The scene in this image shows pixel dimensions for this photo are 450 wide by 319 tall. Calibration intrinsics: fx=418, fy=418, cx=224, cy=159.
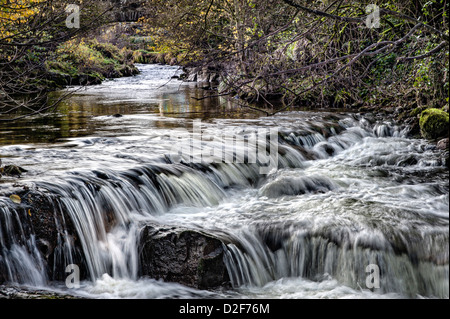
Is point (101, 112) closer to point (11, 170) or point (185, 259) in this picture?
point (11, 170)

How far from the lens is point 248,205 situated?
6535 millimetres

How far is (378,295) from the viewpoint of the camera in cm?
457

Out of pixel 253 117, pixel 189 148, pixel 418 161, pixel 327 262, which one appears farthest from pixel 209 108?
pixel 327 262

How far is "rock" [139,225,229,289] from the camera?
4.77 m

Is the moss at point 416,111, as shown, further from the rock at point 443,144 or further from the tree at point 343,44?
the rock at point 443,144

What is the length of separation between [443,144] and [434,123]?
862 millimetres

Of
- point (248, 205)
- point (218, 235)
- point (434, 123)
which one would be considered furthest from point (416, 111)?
point (218, 235)

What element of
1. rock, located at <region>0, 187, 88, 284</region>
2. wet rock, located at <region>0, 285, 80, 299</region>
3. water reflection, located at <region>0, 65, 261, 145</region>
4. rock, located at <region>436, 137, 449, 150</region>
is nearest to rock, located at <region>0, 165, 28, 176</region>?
rock, located at <region>0, 187, 88, 284</region>

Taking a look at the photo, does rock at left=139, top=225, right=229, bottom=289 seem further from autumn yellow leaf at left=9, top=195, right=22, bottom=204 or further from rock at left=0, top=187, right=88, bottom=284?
autumn yellow leaf at left=9, top=195, right=22, bottom=204

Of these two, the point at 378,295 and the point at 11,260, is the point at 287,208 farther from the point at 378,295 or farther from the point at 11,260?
the point at 11,260

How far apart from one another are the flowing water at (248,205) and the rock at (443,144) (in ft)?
0.73

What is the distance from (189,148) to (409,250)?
4.61m

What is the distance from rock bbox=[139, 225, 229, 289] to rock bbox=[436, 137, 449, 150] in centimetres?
630

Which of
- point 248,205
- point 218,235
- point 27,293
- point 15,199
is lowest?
point 27,293
